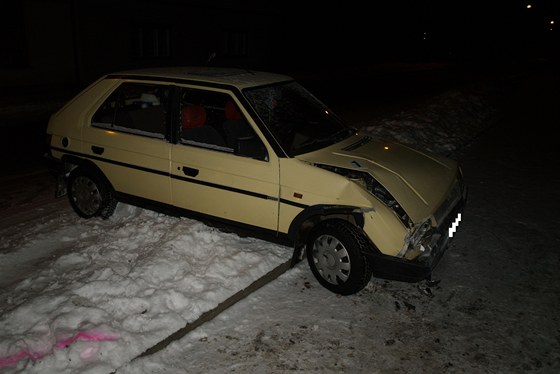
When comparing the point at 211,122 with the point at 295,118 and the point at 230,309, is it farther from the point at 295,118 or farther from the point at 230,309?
the point at 230,309

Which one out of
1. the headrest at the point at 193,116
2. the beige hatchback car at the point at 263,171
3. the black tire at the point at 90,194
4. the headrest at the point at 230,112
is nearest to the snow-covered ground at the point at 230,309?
the black tire at the point at 90,194

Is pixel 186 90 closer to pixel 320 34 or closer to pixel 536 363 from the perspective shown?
pixel 536 363

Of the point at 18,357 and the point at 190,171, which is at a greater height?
the point at 190,171

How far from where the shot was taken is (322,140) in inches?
184

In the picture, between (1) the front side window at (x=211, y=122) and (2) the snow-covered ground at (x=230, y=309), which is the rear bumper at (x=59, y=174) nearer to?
(2) the snow-covered ground at (x=230, y=309)

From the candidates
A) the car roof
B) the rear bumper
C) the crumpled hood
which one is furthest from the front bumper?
the rear bumper

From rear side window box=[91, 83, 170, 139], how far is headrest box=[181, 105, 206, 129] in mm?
246

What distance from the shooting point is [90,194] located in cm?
546

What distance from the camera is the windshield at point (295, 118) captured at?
14.6 ft

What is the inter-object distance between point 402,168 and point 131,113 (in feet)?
9.72

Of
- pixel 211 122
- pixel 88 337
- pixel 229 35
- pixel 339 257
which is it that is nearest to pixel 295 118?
pixel 211 122

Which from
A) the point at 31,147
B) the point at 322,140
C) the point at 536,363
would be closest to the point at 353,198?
the point at 322,140

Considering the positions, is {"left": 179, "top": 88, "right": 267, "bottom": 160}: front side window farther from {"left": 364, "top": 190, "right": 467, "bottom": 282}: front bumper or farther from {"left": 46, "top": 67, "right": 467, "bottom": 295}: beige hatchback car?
{"left": 364, "top": 190, "right": 467, "bottom": 282}: front bumper

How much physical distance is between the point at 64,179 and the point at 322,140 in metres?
3.10
